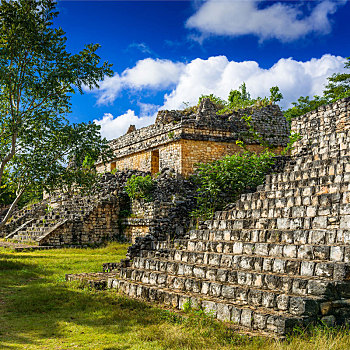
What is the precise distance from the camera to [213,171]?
49.4 ft

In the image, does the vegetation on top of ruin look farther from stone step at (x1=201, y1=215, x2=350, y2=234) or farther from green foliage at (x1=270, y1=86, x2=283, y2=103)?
stone step at (x1=201, y1=215, x2=350, y2=234)

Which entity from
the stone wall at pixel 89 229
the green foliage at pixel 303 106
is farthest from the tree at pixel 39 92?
the green foliage at pixel 303 106

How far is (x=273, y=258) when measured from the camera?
6.88 metres

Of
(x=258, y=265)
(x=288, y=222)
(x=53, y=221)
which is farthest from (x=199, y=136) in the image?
(x=258, y=265)

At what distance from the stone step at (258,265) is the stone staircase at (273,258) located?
0.01 metres

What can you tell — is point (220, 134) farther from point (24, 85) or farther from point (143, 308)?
point (143, 308)

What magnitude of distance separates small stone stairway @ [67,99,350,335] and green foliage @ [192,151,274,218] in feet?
9.14

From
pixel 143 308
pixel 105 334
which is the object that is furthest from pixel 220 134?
pixel 105 334

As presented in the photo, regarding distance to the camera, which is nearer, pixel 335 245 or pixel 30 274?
pixel 335 245

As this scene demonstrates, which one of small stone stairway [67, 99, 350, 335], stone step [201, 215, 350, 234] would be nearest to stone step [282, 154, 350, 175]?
small stone stairway [67, 99, 350, 335]

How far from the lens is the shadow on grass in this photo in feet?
20.2

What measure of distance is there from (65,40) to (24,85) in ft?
5.16

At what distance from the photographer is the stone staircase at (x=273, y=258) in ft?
18.6

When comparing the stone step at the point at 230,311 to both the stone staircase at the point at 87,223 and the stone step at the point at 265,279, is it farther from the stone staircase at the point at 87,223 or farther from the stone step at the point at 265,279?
the stone staircase at the point at 87,223
